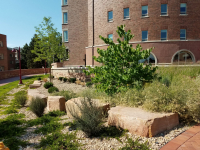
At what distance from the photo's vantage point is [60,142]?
3414 mm

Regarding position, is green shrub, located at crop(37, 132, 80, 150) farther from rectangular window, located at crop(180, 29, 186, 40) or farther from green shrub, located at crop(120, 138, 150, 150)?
rectangular window, located at crop(180, 29, 186, 40)

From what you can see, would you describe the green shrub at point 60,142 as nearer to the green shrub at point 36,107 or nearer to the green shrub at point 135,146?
the green shrub at point 135,146

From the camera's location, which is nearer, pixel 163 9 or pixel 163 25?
pixel 163 25

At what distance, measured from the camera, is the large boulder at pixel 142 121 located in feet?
11.7

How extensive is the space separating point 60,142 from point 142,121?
185 centimetres

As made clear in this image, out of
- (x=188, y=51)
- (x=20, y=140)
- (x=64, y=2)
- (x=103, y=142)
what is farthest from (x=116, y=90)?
(x=64, y=2)

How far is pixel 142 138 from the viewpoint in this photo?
3.55 meters

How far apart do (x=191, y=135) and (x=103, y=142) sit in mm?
1935

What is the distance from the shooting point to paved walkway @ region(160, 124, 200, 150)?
3.04 metres

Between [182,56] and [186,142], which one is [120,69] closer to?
[186,142]

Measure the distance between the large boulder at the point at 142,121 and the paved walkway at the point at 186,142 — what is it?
406mm

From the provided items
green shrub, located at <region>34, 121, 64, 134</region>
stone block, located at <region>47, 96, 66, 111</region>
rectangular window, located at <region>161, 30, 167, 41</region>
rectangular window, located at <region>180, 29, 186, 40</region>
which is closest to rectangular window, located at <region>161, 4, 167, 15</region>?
rectangular window, located at <region>161, 30, 167, 41</region>

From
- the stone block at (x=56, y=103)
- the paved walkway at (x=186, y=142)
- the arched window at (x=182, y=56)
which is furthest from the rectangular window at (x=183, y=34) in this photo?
the paved walkway at (x=186, y=142)

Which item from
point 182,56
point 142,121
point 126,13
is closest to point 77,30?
point 126,13
